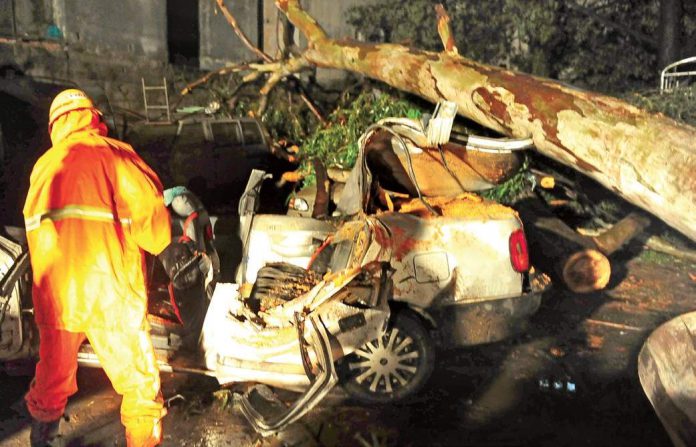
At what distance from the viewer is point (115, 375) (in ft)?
10.1

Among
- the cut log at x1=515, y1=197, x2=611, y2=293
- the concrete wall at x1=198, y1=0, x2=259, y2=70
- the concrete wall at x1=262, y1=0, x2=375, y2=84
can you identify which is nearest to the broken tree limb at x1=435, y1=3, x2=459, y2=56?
the cut log at x1=515, y1=197, x2=611, y2=293

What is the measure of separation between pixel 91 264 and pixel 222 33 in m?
13.8

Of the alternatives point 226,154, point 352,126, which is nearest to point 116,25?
point 226,154

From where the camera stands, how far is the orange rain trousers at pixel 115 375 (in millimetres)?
3037

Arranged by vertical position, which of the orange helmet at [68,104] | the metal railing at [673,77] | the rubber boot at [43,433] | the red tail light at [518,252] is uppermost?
the metal railing at [673,77]

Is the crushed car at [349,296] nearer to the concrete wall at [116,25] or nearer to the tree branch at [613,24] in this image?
the tree branch at [613,24]

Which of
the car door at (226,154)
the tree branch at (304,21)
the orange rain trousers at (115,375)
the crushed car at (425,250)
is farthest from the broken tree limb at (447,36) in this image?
the orange rain trousers at (115,375)

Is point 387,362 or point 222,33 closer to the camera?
point 387,362

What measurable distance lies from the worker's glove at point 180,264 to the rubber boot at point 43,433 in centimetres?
108

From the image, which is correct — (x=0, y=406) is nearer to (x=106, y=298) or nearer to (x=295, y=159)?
(x=106, y=298)

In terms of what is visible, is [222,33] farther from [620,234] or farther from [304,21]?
[620,234]

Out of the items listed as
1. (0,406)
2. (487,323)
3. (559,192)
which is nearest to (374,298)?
(487,323)

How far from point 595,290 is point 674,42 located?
5.76 metres

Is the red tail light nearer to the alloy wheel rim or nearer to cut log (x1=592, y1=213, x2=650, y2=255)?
the alloy wheel rim
